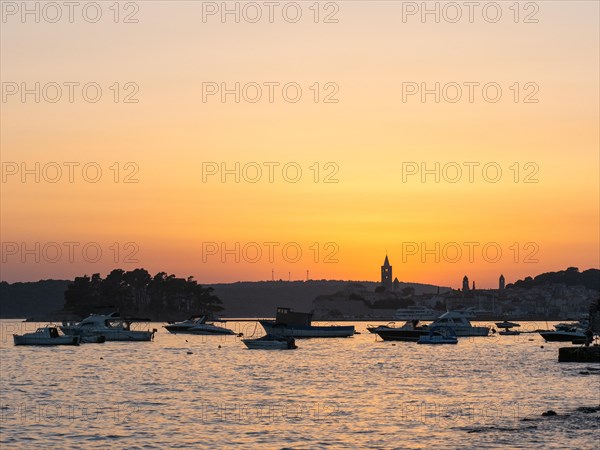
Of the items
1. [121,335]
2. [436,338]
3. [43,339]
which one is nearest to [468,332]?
[436,338]

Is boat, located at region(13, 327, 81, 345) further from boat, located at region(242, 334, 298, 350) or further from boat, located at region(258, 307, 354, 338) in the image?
boat, located at region(258, 307, 354, 338)

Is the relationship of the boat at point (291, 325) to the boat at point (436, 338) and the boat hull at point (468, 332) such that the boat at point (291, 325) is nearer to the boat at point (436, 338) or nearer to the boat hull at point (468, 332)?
the boat at point (436, 338)

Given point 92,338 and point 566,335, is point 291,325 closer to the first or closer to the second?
point 92,338

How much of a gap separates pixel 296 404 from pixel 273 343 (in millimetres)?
79749

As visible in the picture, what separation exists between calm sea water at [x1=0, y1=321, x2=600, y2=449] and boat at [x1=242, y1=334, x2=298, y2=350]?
26.8 m

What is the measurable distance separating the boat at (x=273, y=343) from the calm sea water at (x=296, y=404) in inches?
1053

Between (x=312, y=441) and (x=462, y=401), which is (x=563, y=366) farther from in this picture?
(x=312, y=441)

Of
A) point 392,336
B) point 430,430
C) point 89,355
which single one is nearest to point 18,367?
point 89,355

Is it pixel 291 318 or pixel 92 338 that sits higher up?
pixel 291 318

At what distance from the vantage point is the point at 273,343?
143000 mm

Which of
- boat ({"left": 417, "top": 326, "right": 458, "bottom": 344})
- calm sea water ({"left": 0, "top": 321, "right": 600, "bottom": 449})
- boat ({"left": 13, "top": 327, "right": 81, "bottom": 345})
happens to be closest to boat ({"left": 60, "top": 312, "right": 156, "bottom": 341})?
boat ({"left": 13, "top": 327, "right": 81, "bottom": 345})

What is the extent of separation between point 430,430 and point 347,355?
83091mm

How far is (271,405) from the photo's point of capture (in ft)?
207

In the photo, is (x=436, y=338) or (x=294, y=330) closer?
(x=436, y=338)
